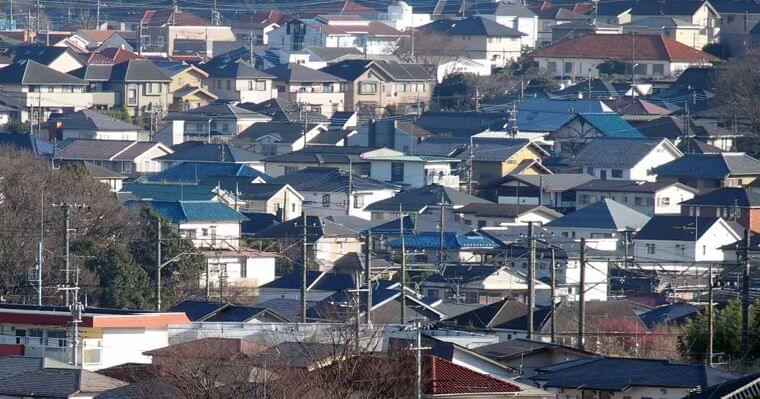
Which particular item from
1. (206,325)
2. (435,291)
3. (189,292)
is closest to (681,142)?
(435,291)

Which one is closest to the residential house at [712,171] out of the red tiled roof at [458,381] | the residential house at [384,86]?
the residential house at [384,86]

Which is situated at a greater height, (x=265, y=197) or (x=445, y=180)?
(x=445, y=180)

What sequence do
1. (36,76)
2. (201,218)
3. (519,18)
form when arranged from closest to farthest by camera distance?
(201,218) → (36,76) → (519,18)

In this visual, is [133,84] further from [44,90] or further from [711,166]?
[711,166]

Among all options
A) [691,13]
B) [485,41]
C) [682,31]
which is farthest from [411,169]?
[691,13]

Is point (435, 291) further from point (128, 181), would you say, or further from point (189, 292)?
point (128, 181)
